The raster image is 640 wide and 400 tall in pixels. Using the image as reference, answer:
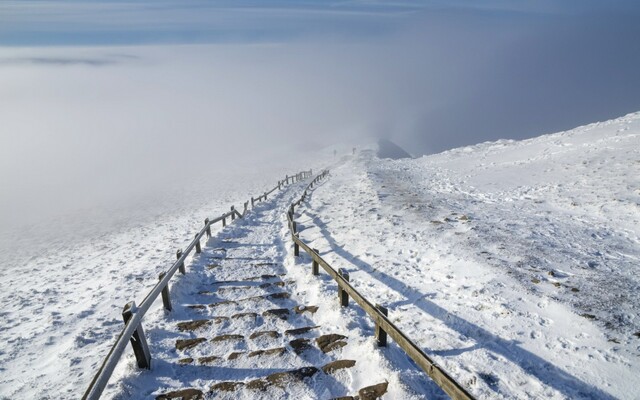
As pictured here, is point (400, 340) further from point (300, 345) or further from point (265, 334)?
point (265, 334)

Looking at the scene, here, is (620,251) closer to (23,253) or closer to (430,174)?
(430,174)

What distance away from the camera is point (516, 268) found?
8805 mm

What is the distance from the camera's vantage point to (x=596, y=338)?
19.1ft

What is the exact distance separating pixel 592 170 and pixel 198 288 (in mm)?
21419

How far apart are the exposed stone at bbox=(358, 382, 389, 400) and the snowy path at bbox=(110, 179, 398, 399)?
0.25ft

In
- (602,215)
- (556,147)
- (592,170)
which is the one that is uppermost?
(556,147)

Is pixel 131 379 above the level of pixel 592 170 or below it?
below

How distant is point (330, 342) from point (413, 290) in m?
3.21

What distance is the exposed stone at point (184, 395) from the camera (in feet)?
15.1

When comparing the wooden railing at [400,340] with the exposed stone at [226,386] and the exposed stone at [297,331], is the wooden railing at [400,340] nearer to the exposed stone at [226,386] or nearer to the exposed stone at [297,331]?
the exposed stone at [297,331]

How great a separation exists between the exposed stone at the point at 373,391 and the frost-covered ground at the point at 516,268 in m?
1.33

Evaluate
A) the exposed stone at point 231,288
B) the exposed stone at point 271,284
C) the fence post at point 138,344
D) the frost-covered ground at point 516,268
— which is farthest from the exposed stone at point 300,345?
the exposed stone at point 231,288

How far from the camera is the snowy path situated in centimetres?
477

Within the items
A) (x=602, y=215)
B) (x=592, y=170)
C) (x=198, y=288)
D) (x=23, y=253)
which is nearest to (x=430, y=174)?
(x=592, y=170)
